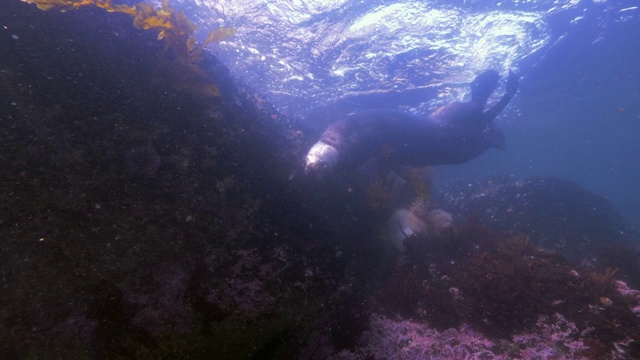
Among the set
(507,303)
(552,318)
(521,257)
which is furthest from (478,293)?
(521,257)

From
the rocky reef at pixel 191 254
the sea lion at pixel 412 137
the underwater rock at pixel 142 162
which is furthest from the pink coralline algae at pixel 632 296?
the underwater rock at pixel 142 162

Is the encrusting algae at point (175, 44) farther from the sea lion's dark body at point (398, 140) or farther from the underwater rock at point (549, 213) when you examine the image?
the underwater rock at point (549, 213)

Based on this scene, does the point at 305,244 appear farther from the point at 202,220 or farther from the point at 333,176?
the point at 333,176

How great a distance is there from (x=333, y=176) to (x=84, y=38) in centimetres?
479

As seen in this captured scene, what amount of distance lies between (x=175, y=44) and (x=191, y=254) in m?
3.97

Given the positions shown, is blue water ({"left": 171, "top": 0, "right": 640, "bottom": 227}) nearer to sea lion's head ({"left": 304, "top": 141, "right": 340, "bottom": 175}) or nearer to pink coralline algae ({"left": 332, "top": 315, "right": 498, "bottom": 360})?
sea lion's head ({"left": 304, "top": 141, "right": 340, "bottom": 175})

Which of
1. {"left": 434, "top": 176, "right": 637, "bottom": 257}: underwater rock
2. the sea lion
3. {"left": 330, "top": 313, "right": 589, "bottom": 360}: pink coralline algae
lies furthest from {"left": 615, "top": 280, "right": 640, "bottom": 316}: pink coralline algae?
{"left": 434, "top": 176, "right": 637, "bottom": 257}: underwater rock

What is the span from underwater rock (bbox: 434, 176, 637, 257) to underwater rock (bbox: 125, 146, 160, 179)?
11.9 metres

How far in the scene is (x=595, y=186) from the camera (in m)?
120

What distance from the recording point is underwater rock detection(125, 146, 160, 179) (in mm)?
3723

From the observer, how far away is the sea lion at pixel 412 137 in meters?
7.50

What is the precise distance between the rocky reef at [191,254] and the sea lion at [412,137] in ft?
4.63

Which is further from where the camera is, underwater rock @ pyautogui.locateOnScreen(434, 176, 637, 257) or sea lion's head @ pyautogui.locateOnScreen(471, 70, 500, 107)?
underwater rock @ pyautogui.locateOnScreen(434, 176, 637, 257)

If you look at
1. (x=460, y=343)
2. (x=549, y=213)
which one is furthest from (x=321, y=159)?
(x=549, y=213)
